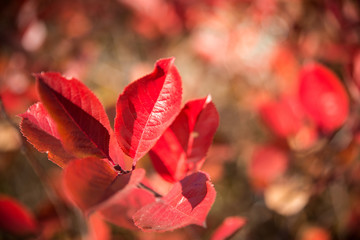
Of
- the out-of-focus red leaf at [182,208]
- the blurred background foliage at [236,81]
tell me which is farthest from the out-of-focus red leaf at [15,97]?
the out-of-focus red leaf at [182,208]

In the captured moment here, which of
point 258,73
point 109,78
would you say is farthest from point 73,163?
point 109,78

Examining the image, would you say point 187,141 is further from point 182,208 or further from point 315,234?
point 315,234

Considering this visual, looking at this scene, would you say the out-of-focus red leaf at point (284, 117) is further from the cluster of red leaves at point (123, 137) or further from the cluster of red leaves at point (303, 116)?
the cluster of red leaves at point (123, 137)

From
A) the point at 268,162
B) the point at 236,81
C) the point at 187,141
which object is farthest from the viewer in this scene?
Result: the point at 236,81

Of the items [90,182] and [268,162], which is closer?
[90,182]

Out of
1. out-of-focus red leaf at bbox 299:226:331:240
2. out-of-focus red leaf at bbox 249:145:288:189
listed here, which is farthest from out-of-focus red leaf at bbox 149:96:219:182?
out-of-focus red leaf at bbox 299:226:331:240

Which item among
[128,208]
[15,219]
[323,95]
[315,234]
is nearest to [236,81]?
[315,234]

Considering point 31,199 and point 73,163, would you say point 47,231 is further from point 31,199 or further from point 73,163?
point 31,199
